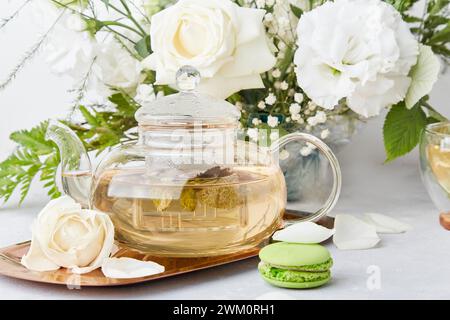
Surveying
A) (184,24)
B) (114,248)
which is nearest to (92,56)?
(184,24)

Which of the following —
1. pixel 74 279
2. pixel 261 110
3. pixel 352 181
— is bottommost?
pixel 352 181

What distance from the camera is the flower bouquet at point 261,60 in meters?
1.00

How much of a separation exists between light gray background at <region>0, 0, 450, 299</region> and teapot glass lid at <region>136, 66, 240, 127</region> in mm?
165

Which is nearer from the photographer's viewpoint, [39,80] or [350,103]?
[350,103]

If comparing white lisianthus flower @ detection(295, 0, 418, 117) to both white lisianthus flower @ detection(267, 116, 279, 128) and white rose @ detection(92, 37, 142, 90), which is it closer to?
white lisianthus flower @ detection(267, 116, 279, 128)

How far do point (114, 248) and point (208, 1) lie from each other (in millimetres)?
324

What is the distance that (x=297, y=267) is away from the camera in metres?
0.80

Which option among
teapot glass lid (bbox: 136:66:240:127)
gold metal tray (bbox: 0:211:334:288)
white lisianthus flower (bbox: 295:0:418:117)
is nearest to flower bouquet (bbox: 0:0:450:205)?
white lisianthus flower (bbox: 295:0:418:117)

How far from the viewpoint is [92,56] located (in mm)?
1106

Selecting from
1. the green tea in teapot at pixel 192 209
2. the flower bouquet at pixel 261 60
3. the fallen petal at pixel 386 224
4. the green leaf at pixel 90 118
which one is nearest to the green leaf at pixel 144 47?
the flower bouquet at pixel 261 60

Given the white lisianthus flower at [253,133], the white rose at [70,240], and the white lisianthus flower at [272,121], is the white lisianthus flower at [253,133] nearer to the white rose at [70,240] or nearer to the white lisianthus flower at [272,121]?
the white lisianthus flower at [272,121]

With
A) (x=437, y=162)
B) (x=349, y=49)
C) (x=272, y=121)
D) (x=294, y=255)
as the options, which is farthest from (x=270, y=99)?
(x=294, y=255)

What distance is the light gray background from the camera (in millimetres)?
807
